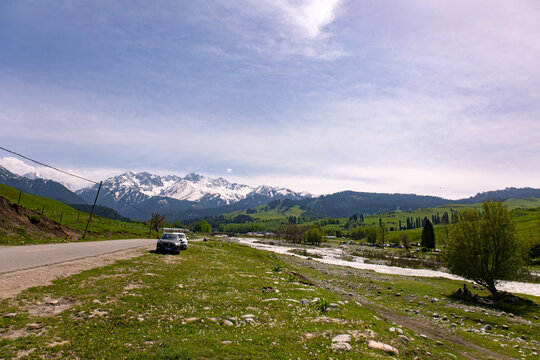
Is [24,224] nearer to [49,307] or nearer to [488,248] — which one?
[49,307]

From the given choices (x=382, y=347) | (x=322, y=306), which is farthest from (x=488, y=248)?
(x=382, y=347)

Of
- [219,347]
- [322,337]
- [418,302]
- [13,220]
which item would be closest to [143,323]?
[219,347]

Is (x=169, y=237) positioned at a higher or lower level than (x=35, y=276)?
lower

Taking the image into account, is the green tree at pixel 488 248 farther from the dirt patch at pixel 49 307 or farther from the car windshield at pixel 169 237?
the dirt patch at pixel 49 307

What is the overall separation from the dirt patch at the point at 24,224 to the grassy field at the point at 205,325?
97.9 feet

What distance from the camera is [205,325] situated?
1119 centimetres

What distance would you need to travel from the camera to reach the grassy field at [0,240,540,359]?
857 cm

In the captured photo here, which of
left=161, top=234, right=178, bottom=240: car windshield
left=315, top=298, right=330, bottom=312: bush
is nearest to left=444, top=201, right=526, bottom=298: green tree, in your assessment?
left=315, top=298, right=330, bottom=312: bush

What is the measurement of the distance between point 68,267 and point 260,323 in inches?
645

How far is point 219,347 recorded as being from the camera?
29.3 feet

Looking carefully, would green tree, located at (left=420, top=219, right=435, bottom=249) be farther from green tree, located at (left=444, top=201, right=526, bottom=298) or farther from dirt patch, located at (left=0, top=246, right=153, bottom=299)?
dirt patch, located at (left=0, top=246, right=153, bottom=299)

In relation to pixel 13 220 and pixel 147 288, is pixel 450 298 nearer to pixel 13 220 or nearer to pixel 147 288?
pixel 147 288

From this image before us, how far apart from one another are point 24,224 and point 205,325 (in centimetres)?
4830

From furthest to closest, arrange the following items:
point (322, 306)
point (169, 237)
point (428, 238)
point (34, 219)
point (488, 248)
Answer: point (428, 238) < point (34, 219) < point (169, 237) < point (488, 248) < point (322, 306)
